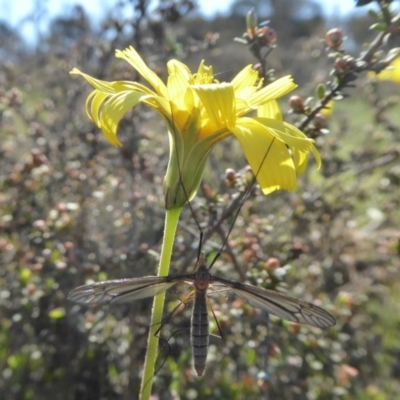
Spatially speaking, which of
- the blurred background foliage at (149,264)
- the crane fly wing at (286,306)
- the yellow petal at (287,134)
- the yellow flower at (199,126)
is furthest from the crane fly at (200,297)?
the blurred background foliage at (149,264)

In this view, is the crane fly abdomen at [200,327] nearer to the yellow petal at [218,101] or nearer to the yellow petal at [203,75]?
the yellow petal at [218,101]

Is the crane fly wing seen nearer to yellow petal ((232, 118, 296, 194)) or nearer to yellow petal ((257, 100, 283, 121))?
yellow petal ((232, 118, 296, 194))

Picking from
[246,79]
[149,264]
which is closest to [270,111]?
[246,79]

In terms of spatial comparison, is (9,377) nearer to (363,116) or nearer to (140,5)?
(140,5)

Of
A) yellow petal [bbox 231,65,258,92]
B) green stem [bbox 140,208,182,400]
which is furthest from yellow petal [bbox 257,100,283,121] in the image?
green stem [bbox 140,208,182,400]

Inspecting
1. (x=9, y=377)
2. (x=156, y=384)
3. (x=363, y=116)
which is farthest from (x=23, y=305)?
(x=363, y=116)

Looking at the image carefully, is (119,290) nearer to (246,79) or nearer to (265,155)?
(265,155)
